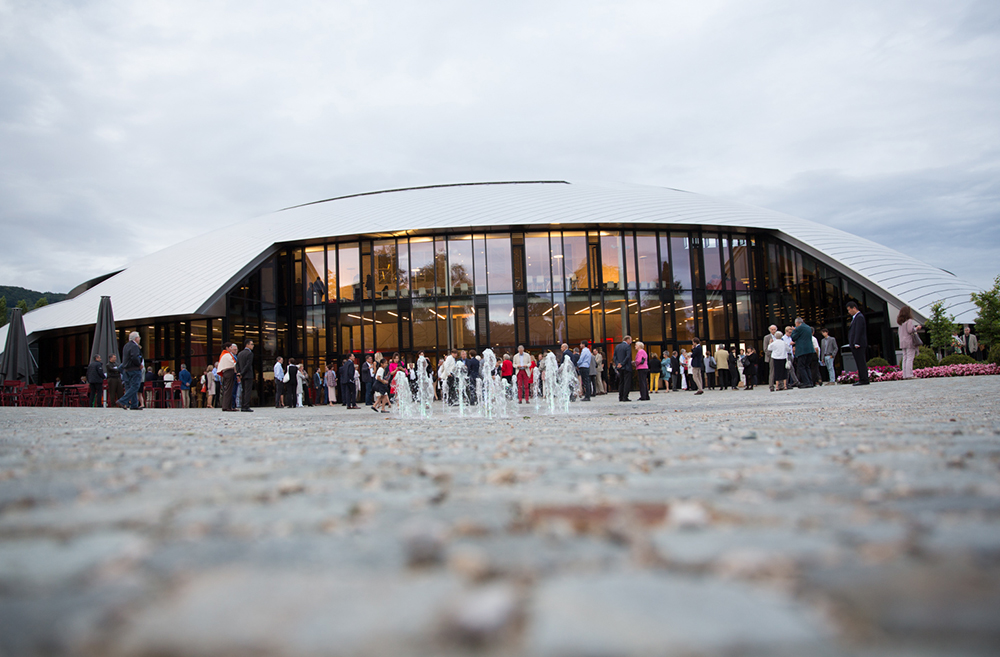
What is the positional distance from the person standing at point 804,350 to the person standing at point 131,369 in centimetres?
1560

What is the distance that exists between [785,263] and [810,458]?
2657cm

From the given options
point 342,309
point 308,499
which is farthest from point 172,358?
point 308,499

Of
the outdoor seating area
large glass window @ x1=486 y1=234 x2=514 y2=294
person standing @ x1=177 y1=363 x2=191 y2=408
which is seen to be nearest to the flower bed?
large glass window @ x1=486 y1=234 x2=514 y2=294

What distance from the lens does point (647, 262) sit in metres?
25.8

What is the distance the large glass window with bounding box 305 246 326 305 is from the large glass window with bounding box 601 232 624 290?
11820mm

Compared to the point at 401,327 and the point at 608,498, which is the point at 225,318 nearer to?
the point at 401,327

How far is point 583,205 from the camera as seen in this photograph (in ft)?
88.0

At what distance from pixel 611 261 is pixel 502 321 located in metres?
5.29

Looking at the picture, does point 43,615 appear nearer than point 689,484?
Yes

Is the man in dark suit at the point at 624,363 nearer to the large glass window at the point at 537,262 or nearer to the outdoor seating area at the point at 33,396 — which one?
the large glass window at the point at 537,262

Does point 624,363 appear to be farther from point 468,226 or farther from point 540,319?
point 468,226

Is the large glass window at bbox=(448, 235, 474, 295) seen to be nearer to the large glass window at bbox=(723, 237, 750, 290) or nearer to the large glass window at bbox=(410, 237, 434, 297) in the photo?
the large glass window at bbox=(410, 237, 434, 297)

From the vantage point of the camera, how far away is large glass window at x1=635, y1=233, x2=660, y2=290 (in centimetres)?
2558

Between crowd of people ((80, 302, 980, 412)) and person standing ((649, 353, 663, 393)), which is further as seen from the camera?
person standing ((649, 353, 663, 393))
